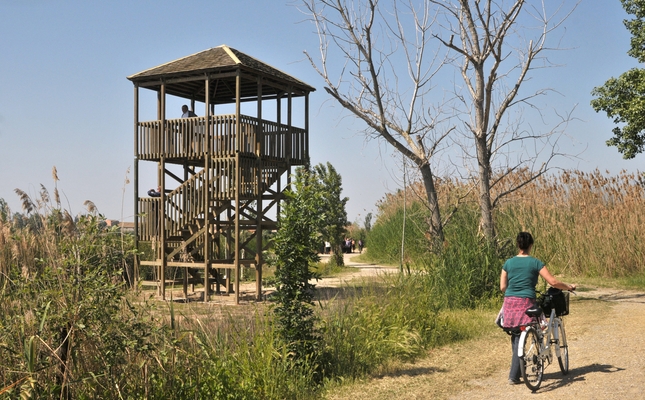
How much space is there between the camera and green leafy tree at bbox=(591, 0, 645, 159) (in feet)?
67.6

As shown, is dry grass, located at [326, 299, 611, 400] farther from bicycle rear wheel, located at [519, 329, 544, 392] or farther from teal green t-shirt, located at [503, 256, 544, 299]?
teal green t-shirt, located at [503, 256, 544, 299]

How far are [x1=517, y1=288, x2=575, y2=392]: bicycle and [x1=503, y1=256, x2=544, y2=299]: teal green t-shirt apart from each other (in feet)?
0.67

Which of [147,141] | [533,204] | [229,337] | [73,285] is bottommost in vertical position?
[229,337]

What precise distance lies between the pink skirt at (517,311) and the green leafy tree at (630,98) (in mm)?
14503

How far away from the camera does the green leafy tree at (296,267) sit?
833 cm

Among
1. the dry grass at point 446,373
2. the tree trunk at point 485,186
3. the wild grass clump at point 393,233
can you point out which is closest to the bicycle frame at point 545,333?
the dry grass at point 446,373

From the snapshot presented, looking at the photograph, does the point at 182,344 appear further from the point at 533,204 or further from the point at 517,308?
the point at 533,204

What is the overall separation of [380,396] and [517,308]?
1.78 m

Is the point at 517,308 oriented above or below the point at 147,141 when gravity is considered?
below

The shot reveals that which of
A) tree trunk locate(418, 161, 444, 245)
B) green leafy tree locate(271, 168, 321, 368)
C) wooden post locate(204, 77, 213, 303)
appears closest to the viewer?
green leafy tree locate(271, 168, 321, 368)

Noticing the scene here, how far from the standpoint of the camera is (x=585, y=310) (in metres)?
13.9

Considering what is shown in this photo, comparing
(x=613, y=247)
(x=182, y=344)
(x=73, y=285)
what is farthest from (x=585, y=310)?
(x=73, y=285)

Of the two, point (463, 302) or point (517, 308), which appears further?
point (463, 302)

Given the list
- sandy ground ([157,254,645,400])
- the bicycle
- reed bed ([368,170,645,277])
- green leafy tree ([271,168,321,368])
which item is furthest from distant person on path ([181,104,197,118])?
the bicycle
